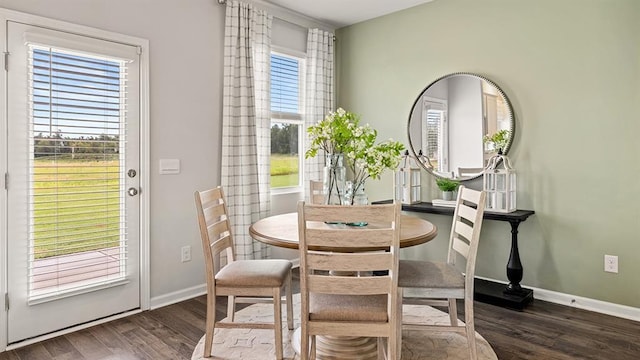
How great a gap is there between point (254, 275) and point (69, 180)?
1.44m

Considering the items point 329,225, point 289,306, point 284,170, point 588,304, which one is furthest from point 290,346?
point 588,304

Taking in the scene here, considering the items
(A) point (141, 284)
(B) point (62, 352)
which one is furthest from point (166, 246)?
(B) point (62, 352)

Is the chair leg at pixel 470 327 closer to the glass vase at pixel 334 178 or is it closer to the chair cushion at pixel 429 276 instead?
the chair cushion at pixel 429 276

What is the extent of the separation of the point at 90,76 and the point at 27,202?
0.90 metres

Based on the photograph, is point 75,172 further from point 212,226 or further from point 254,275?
point 254,275

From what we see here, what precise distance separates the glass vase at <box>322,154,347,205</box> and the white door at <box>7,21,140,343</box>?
1503 mm

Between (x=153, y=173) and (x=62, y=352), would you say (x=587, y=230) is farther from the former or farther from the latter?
(x=62, y=352)

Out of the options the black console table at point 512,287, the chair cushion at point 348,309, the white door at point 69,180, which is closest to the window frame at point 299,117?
the white door at point 69,180

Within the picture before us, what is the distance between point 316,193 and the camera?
10.8 ft

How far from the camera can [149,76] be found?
3.06 metres

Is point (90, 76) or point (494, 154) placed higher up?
point (90, 76)

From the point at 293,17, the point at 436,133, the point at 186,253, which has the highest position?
the point at 293,17

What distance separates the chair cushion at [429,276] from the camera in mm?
2172

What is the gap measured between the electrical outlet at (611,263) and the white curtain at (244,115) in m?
2.74
